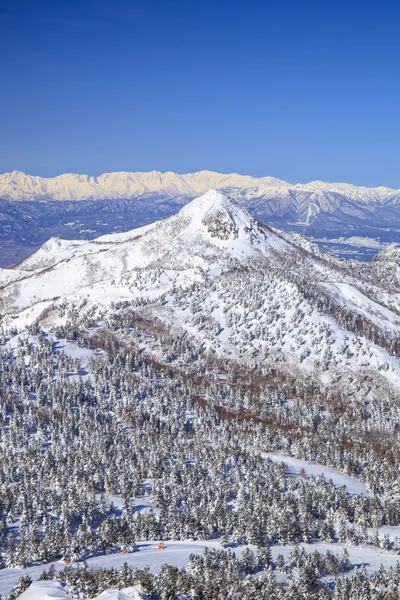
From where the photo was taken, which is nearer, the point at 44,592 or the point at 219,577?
the point at 44,592

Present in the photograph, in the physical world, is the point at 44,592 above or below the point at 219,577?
above

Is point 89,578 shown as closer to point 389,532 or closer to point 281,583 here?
point 281,583

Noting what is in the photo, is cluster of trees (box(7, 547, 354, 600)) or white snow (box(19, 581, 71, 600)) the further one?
cluster of trees (box(7, 547, 354, 600))

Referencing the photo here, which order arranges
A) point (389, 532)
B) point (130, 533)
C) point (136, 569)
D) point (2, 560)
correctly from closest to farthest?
point (136, 569) < point (2, 560) < point (130, 533) < point (389, 532)

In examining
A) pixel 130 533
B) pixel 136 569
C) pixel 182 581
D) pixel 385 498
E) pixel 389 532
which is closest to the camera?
pixel 182 581

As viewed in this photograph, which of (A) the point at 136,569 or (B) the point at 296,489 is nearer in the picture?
(A) the point at 136,569

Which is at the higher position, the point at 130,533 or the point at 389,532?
the point at 130,533

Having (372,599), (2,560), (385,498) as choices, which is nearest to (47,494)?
(2,560)

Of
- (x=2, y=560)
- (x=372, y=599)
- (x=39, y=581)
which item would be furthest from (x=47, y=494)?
(x=372, y=599)

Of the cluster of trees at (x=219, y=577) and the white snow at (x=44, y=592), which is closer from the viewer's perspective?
the white snow at (x=44, y=592)

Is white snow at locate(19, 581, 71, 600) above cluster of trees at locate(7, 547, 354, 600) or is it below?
above

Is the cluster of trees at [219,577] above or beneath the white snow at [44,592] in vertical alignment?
beneath
